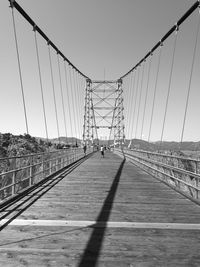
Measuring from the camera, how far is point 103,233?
16.7ft

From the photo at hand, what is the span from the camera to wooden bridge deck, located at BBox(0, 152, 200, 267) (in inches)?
156

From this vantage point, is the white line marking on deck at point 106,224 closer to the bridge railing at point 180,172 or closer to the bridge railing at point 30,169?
the bridge railing at point 30,169

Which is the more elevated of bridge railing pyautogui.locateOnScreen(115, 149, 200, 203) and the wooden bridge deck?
bridge railing pyautogui.locateOnScreen(115, 149, 200, 203)

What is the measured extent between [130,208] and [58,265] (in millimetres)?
3781

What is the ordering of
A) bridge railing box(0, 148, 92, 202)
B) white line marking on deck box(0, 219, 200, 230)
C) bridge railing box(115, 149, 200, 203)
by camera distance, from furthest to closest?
bridge railing box(115, 149, 200, 203)
bridge railing box(0, 148, 92, 202)
white line marking on deck box(0, 219, 200, 230)

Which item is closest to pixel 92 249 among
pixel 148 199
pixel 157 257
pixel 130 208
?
pixel 157 257

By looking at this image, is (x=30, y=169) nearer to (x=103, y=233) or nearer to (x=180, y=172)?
(x=180, y=172)

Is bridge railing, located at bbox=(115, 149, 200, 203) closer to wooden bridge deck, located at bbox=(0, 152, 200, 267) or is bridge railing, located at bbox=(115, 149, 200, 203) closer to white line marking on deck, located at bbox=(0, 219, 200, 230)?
wooden bridge deck, located at bbox=(0, 152, 200, 267)

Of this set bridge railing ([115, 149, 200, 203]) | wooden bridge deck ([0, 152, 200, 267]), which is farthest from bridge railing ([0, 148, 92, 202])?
bridge railing ([115, 149, 200, 203])

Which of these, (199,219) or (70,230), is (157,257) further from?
(199,219)

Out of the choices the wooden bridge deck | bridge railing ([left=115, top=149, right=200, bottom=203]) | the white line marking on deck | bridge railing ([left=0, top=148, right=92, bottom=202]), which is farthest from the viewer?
bridge railing ([left=115, top=149, right=200, bottom=203])

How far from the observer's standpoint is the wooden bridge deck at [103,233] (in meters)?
3.97

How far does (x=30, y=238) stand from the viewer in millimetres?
4727

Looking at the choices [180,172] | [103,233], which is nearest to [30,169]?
[180,172]
